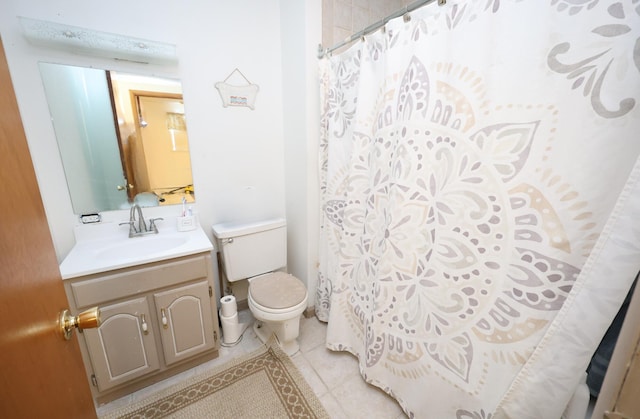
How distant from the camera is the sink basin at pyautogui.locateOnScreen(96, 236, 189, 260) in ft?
4.41

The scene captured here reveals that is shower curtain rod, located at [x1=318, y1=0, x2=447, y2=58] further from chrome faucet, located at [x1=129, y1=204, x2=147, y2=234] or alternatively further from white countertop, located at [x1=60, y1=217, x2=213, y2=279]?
chrome faucet, located at [x1=129, y1=204, x2=147, y2=234]

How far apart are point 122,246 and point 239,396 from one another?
3.46 feet

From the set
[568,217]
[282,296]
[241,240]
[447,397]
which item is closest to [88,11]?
[241,240]

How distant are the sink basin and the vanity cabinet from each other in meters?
0.18

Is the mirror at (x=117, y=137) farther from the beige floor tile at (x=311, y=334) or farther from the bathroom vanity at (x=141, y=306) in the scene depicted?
the beige floor tile at (x=311, y=334)

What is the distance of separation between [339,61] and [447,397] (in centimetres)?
175

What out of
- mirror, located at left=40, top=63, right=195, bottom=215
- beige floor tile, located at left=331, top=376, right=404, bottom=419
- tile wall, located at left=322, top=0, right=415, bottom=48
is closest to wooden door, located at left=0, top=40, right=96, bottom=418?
mirror, located at left=40, top=63, right=195, bottom=215

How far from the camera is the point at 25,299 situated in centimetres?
45

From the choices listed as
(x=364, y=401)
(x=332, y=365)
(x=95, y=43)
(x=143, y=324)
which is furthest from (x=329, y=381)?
(x=95, y=43)

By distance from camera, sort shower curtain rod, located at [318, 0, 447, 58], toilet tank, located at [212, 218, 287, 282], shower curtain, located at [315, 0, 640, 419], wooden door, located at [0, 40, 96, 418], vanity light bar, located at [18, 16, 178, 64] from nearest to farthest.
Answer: wooden door, located at [0, 40, 96, 418] < shower curtain, located at [315, 0, 640, 419] < shower curtain rod, located at [318, 0, 447, 58] < vanity light bar, located at [18, 16, 178, 64] < toilet tank, located at [212, 218, 287, 282]

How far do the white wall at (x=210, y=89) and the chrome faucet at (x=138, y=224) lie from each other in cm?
Result: 7

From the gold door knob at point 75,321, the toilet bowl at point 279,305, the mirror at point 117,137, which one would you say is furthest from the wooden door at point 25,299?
the mirror at point 117,137

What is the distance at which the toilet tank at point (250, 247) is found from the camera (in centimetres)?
168

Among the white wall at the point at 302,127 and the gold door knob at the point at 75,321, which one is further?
the white wall at the point at 302,127
